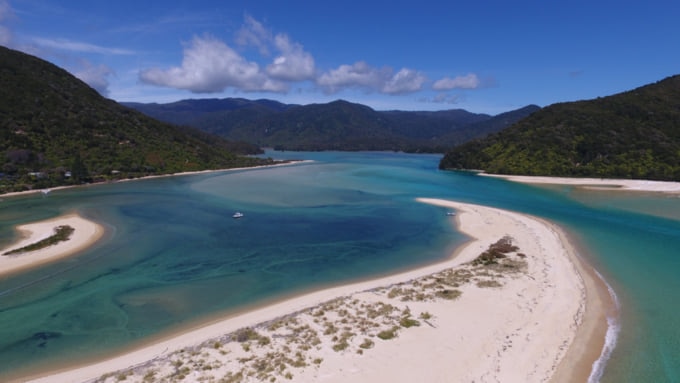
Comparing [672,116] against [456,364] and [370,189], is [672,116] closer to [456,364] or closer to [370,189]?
[370,189]

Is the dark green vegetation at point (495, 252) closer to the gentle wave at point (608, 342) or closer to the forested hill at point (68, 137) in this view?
the gentle wave at point (608, 342)

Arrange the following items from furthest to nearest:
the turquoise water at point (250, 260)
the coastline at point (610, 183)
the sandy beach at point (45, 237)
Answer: the coastline at point (610, 183) → the sandy beach at point (45, 237) → the turquoise water at point (250, 260)

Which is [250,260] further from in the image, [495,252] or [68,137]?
[68,137]

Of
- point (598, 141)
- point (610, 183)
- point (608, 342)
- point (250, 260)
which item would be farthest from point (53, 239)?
point (598, 141)

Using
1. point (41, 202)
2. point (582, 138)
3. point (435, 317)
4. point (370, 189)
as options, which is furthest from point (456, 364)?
point (582, 138)

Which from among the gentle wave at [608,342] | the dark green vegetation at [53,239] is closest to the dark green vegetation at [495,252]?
the gentle wave at [608,342]

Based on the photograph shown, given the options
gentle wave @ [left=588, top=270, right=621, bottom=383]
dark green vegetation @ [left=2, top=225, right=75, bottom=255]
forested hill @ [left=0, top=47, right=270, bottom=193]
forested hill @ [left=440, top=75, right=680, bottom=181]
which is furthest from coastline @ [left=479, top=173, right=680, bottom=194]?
forested hill @ [left=0, top=47, right=270, bottom=193]
